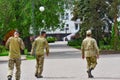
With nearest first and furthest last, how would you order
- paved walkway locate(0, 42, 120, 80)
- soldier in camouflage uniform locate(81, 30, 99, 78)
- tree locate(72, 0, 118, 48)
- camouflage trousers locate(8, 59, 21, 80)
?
camouflage trousers locate(8, 59, 21, 80), soldier in camouflage uniform locate(81, 30, 99, 78), paved walkway locate(0, 42, 120, 80), tree locate(72, 0, 118, 48)

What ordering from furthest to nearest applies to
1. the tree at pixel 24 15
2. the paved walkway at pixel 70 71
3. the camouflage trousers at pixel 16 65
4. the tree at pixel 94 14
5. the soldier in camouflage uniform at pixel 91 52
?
the tree at pixel 94 14
the tree at pixel 24 15
the paved walkway at pixel 70 71
the soldier in camouflage uniform at pixel 91 52
the camouflage trousers at pixel 16 65

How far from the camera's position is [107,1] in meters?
59.8

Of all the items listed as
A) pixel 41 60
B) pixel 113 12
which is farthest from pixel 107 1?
pixel 41 60

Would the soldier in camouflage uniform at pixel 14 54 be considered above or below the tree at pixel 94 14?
below

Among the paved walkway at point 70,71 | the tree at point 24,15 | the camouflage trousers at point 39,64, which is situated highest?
the tree at point 24,15

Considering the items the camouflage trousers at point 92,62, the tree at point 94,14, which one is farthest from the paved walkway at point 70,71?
the tree at point 94,14

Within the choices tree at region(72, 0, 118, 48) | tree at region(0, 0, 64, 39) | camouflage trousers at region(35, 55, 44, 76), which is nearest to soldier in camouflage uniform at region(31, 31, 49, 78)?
camouflage trousers at region(35, 55, 44, 76)

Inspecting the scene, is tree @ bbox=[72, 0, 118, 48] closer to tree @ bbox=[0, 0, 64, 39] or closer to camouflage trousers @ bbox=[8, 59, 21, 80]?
tree @ bbox=[0, 0, 64, 39]

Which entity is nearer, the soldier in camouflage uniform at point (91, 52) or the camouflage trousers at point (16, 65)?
the camouflage trousers at point (16, 65)

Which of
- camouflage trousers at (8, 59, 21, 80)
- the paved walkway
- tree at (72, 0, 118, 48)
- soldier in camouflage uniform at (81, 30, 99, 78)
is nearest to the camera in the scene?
camouflage trousers at (8, 59, 21, 80)

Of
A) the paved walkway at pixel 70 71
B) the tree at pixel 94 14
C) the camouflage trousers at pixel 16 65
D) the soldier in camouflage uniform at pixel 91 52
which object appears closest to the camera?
the camouflage trousers at pixel 16 65

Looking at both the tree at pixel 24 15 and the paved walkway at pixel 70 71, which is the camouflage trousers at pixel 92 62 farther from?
the tree at pixel 24 15

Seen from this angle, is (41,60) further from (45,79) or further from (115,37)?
(115,37)

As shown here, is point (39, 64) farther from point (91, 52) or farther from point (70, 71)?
point (70, 71)
